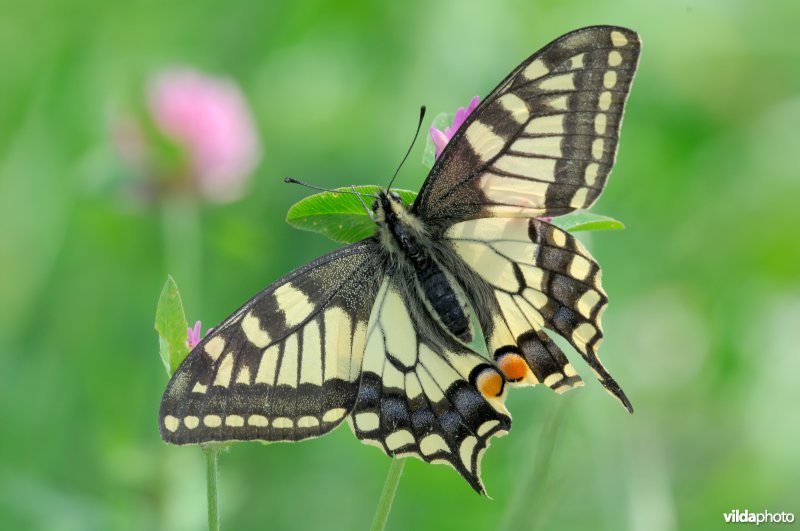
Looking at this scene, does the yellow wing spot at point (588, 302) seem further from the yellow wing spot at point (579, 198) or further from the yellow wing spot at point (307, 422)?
the yellow wing spot at point (307, 422)

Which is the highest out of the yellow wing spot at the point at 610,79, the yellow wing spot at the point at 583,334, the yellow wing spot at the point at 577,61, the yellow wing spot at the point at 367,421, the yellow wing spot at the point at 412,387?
the yellow wing spot at the point at 577,61

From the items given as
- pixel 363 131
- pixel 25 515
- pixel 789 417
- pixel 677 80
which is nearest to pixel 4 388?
pixel 25 515

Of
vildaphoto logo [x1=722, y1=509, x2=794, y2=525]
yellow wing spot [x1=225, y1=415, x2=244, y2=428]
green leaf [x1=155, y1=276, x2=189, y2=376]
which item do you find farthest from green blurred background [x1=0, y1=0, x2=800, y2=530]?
green leaf [x1=155, y1=276, x2=189, y2=376]

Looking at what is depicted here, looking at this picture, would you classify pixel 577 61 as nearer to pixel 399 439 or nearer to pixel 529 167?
pixel 529 167

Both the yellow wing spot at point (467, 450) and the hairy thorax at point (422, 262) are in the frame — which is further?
the hairy thorax at point (422, 262)

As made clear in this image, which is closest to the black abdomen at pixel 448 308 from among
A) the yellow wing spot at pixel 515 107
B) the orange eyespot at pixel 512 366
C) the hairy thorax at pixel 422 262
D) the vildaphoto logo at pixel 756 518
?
the hairy thorax at pixel 422 262

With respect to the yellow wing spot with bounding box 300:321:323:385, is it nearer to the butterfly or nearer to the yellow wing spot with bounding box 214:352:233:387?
the butterfly

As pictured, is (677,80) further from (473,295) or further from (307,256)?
(473,295)
